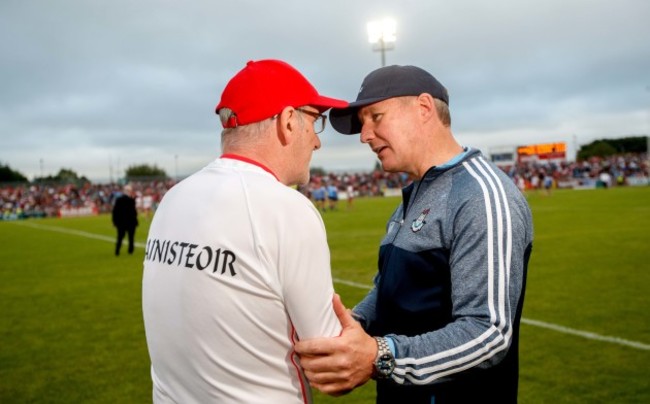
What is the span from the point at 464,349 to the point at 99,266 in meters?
15.3

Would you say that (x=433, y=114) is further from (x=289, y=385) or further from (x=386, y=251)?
(x=289, y=385)

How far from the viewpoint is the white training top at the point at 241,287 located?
5.82ft

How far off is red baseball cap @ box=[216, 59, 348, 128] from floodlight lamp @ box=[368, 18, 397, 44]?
2867cm

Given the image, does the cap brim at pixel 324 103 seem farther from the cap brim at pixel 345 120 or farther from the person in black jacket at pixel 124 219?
the person in black jacket at pixel 124 219

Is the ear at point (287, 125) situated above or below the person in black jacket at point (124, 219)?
above

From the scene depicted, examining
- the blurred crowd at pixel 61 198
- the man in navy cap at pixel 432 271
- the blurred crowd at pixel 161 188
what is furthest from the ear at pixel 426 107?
the blurred crowd at pixel 61 198

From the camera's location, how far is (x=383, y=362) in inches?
79.9

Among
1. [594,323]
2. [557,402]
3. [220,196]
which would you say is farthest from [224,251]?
[594,323]

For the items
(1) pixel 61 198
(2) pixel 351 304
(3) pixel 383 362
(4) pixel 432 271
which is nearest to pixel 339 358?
(3) pixel 383 362

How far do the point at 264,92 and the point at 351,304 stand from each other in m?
7.31

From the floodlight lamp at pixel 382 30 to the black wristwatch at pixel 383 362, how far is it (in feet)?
95.4

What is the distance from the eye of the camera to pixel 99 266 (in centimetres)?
1552

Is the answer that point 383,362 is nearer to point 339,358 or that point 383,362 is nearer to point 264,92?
point 339,358

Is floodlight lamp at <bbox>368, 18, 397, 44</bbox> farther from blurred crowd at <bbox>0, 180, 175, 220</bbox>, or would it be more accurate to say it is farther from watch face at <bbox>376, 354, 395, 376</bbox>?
watch face at <bbox>376, 354, 395, 376</bbox>
